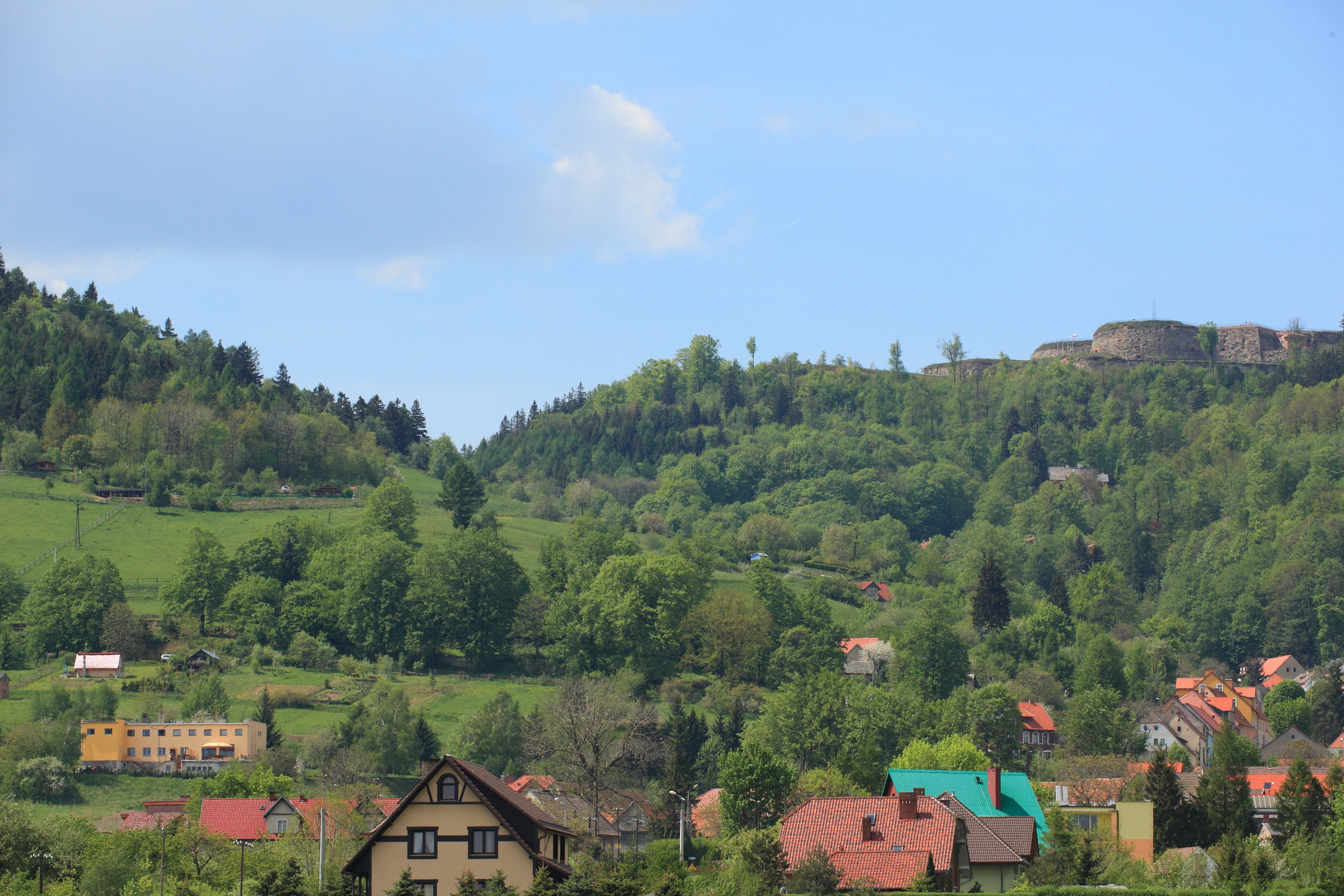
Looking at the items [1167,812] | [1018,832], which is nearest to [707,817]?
[1167,812]

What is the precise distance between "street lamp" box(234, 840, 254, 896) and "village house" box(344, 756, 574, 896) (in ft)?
13.1

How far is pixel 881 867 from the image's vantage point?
165 ft

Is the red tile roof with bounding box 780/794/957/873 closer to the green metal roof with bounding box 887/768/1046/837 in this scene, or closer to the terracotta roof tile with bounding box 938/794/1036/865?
the terracotta roof tile with bounding box 938/794/1036/865

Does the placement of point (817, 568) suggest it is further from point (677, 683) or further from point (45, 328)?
point (45, 328)

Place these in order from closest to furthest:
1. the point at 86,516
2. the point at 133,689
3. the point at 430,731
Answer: the point at 430,731, the point at 133,689, the point at 86,516

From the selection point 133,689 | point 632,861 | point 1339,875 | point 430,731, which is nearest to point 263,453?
point 133,689

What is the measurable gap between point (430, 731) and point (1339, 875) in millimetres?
55253

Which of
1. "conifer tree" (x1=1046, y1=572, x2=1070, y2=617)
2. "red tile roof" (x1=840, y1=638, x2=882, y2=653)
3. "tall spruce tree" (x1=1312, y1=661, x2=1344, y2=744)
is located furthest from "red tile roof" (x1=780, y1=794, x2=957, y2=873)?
"conifer tree" (x1=1046, y1=572, x2=1070, y2=617)

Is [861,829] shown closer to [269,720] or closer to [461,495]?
[269,720]

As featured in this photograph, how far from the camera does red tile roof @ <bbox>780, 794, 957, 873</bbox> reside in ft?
168

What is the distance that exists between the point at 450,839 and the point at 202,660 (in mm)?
69324

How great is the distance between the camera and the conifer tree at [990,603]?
133125mm

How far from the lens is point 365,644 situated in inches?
4550

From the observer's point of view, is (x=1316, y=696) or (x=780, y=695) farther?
(x=1316, y=696)
